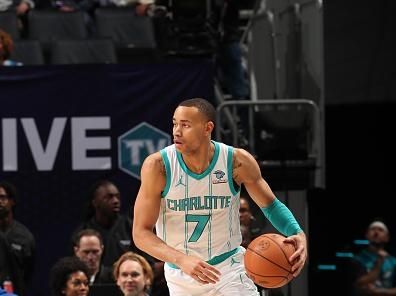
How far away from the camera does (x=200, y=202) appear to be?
7.19 meters

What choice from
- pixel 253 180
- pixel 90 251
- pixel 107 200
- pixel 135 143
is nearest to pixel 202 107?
pixel 253 180

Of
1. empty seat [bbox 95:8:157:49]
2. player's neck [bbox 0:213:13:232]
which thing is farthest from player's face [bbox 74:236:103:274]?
empty seat [bbox 95:8:157:49]

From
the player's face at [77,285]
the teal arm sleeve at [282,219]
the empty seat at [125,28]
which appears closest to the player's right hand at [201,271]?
the teal arm sleeve at [282,219]

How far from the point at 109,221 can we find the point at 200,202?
11.5ft

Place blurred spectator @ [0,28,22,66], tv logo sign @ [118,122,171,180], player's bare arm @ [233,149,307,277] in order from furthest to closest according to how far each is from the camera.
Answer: blurred spectator @ [0,28,22,66]
tv logo sign @ [118,122,171,180]
player's bare arm @ [233,149,307,277]

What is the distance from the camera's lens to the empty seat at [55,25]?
14.0 m

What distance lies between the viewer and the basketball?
23.0ft

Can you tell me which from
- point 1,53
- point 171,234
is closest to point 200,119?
point 171,234

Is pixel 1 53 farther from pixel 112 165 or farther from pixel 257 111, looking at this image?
pixel 257 111

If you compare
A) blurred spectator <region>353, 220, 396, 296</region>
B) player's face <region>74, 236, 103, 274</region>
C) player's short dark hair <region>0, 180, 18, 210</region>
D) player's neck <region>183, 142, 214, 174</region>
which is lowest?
blurred spectator <region>353, 220, 396, 296</region>

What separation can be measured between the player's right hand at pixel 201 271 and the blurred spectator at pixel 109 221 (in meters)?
3.71

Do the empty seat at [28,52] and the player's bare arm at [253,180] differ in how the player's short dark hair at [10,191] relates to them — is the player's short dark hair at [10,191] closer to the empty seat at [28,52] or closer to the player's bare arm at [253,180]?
the empty seat at [28,52]

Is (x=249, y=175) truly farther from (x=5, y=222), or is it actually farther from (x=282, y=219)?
(x=5, y=222)

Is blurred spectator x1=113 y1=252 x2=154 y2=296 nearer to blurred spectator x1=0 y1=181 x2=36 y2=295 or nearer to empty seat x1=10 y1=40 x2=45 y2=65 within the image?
blurred spectator x1=0 y1=181 x2=36 y2=295
